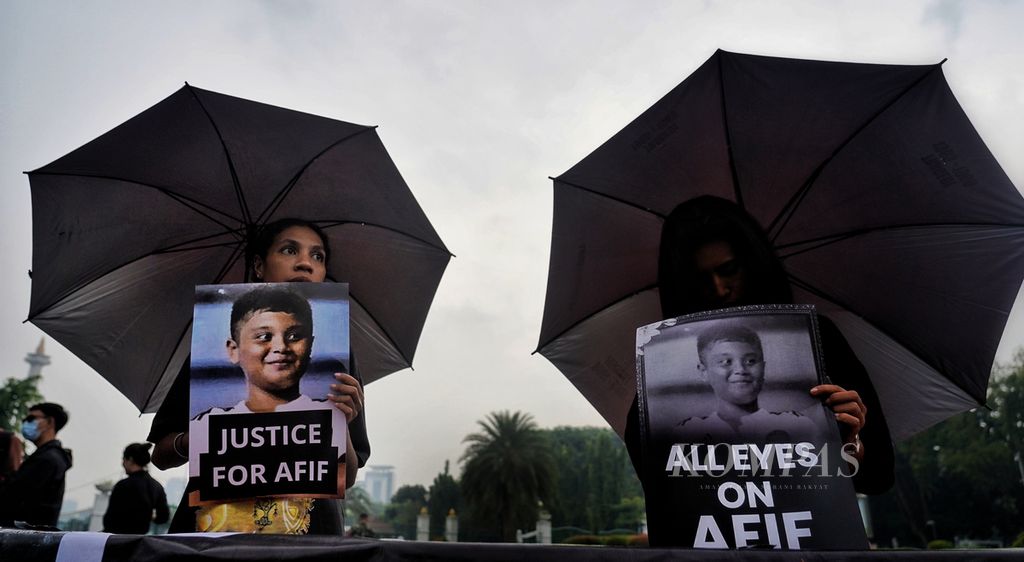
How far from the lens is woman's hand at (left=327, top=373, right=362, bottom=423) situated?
2.24 metres

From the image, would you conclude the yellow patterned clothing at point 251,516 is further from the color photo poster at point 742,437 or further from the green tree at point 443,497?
the green tree at point 443,497

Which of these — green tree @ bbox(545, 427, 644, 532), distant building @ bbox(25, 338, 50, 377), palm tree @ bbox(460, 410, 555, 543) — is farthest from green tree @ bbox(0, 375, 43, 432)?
distant building @ bbox(25, 338, 50, 377)

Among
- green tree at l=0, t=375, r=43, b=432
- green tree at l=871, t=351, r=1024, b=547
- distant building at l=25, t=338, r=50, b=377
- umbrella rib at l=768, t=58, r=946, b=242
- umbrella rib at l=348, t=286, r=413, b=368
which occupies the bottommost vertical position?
green tree at l=871, t=351, r=1024, b=547

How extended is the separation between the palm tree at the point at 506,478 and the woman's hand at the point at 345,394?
45273mm

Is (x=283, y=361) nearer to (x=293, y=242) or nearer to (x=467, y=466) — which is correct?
(x=293, y=242)

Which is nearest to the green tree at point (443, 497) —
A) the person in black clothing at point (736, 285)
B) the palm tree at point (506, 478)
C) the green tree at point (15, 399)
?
the palm tree at point (506, 478)

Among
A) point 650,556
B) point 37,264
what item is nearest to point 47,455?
point 37,264

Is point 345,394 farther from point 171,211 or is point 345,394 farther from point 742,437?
point 171,211

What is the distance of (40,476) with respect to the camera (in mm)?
5508

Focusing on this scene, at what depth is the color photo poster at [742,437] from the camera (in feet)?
6.02

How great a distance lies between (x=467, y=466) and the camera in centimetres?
4941

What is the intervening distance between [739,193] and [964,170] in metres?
1.06

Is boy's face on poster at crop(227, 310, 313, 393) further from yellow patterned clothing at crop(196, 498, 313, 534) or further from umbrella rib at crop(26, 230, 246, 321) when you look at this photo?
umbrella rib at crop(26, 230, 246, 321)

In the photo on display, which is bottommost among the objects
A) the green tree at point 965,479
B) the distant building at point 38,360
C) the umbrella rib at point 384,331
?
the green tree at point 965,479
